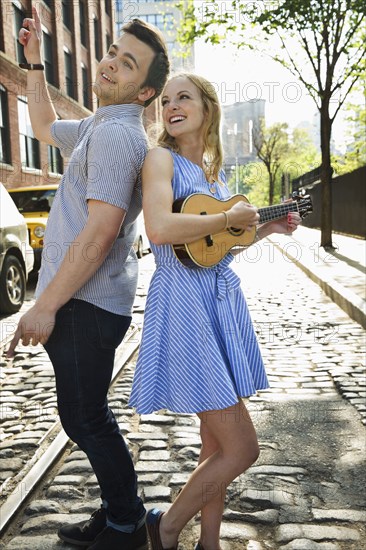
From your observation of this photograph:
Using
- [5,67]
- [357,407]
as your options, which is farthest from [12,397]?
[5,67]

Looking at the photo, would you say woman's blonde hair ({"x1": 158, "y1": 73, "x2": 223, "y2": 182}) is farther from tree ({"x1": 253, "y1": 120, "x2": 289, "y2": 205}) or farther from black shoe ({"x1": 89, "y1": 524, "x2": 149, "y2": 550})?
tree ({"x1": 253, "y1": 120, "x2": 289, "y2": 205})

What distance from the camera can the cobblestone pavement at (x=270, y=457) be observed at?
283 cm

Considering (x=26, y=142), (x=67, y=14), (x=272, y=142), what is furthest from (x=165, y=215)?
(x=272, y=142)

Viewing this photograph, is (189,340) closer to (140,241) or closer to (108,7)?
(140,241)

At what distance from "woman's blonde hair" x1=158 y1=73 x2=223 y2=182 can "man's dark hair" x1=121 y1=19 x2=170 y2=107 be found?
5 centimetres

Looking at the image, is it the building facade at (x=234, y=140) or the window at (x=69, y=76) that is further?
the window at (x=69, y=76)

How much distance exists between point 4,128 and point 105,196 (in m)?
22.4

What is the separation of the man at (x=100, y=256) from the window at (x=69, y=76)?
32548 millimetres

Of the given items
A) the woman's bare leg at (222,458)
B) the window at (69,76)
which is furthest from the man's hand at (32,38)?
the window at (69,76)

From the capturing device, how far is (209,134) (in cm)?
242

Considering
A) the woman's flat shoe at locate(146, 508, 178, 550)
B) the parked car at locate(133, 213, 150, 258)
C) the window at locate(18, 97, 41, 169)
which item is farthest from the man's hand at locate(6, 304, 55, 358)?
the window at locate(18, 97, 41, 169)

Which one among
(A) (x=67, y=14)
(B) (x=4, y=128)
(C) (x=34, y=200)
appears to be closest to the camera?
(C) (x=34, y=200)

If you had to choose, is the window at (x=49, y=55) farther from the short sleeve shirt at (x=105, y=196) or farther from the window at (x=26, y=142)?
the short sleeve shirt at (x=105, y=196)

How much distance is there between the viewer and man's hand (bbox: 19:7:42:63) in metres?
2.63
